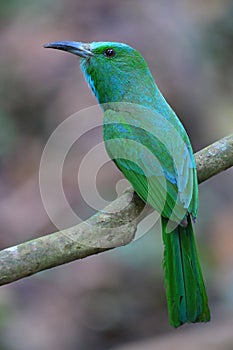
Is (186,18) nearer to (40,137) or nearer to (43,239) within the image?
(40,137)

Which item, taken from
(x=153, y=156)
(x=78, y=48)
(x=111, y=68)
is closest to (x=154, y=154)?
(x=153, y=156)

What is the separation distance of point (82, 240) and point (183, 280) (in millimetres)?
502

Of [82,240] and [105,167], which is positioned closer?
[82,240]

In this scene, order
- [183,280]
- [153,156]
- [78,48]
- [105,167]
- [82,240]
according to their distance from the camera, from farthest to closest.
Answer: [105,167]
[78,48]
[153,156]
[183,280]
[82,240]

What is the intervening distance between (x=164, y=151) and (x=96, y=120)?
3.19m

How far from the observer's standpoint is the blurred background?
5422 mm

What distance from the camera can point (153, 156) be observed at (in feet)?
11.0

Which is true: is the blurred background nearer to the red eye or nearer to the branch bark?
the branch bark

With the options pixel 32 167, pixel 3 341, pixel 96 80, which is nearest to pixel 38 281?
pixel 3 341

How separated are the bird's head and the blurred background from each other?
1913 mm

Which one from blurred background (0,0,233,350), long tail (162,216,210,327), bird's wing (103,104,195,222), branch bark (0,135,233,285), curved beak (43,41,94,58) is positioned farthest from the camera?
blurred background (0,0,233,350)

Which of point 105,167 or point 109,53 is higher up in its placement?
point 109,53

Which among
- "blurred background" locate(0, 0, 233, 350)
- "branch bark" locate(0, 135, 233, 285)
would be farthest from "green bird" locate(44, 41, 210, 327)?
"blurred background" locate(0, 0, 233, 350)

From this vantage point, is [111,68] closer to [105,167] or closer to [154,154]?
[154,154]
